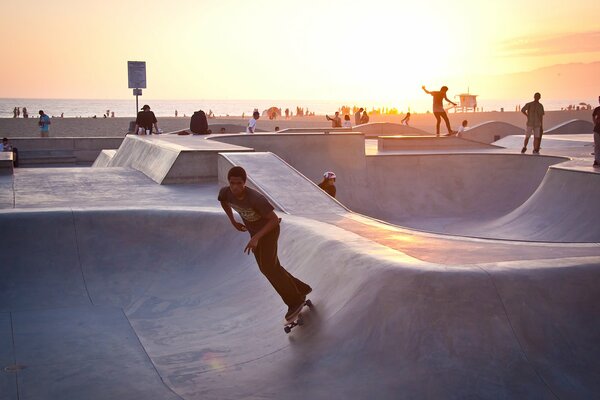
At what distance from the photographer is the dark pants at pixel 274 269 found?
20.0ft

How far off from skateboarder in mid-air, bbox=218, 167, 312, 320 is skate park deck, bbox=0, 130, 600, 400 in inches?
11.6

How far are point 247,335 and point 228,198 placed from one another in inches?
62.8

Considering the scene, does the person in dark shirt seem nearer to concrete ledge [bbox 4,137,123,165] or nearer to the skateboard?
the skateboard

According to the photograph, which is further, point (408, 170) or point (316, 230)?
point (408, 170)

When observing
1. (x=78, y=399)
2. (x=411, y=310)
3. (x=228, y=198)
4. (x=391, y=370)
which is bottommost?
(x=78, y=399)

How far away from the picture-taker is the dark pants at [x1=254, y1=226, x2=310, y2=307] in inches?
240

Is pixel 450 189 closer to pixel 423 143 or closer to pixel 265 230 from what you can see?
pixel 423 143

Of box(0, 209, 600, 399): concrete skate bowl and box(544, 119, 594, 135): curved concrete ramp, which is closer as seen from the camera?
box(0, 209, 600, 399): concrete skate bowl

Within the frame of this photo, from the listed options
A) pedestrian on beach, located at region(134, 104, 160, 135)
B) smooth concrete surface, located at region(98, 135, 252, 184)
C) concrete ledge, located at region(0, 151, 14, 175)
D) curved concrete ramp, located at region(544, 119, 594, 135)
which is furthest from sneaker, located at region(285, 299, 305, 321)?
curved concrete ramp, located at region(544, 119, 594, 135)

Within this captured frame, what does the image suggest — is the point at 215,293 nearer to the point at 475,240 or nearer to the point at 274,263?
the point at 274,263

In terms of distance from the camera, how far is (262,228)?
5.99m

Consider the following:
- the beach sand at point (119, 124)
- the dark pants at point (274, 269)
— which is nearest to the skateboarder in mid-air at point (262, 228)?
the dark pants at point (274, 269)

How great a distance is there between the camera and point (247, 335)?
22.7ft

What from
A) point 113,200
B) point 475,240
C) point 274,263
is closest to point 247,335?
point 274,263
